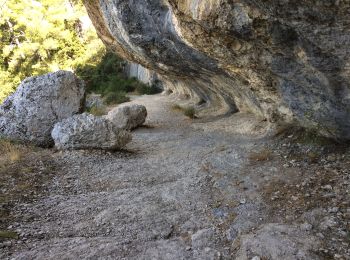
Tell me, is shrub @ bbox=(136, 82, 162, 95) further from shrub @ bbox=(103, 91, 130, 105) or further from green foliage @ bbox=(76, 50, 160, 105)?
shrub @ bbox=(103, 91, 130, 105)

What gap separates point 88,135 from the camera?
8094 millimetres

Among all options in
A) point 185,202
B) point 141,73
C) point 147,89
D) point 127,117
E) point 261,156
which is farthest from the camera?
point 141,73

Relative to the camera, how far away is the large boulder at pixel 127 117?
11195 mm

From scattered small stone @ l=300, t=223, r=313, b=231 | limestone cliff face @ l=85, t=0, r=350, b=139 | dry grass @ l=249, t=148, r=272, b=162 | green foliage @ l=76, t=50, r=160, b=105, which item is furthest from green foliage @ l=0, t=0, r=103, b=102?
scattered small stone @ l=300, t=223, r=313, b=231

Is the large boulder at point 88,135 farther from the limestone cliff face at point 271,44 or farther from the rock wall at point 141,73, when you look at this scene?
the rock wall at point 141,73

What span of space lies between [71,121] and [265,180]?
15.5 ft

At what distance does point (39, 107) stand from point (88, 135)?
1.93 m

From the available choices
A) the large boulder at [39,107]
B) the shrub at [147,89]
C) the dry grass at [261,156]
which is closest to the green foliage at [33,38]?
the shrub at [147,89]

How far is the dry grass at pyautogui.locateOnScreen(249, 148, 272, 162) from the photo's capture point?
650 cm

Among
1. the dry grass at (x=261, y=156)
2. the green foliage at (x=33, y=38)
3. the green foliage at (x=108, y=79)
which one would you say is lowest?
the dry grass at (x=261, y=156)

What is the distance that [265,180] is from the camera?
5629mm

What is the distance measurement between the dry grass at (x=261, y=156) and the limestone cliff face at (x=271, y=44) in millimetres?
819

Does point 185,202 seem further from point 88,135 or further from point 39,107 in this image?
point 39,107

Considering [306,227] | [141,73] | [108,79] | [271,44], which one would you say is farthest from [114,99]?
[306,227]
